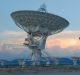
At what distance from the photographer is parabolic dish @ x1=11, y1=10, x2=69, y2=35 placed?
Answer: 11250 centimetres

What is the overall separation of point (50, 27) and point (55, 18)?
4.32m

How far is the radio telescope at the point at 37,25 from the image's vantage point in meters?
113

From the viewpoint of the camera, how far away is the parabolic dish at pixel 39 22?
4429 inches

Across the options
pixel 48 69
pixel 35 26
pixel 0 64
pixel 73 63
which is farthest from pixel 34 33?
pixel 73 63

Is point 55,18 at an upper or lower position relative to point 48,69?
upper

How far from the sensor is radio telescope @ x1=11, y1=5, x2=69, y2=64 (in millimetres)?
112750

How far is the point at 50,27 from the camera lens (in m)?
116

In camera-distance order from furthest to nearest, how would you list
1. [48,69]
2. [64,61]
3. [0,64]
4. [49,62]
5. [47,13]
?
[64,61], [49,62], [0,64], [48,69], [47,13]

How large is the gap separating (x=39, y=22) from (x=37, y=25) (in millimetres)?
1381

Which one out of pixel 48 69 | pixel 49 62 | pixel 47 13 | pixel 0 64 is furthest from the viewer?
pixel 49 62

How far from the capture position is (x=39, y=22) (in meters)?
114

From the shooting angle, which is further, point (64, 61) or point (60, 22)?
point (64, 61)

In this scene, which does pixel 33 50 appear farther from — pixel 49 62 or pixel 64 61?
pixel 64 61

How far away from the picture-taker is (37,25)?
11519 centimetres
